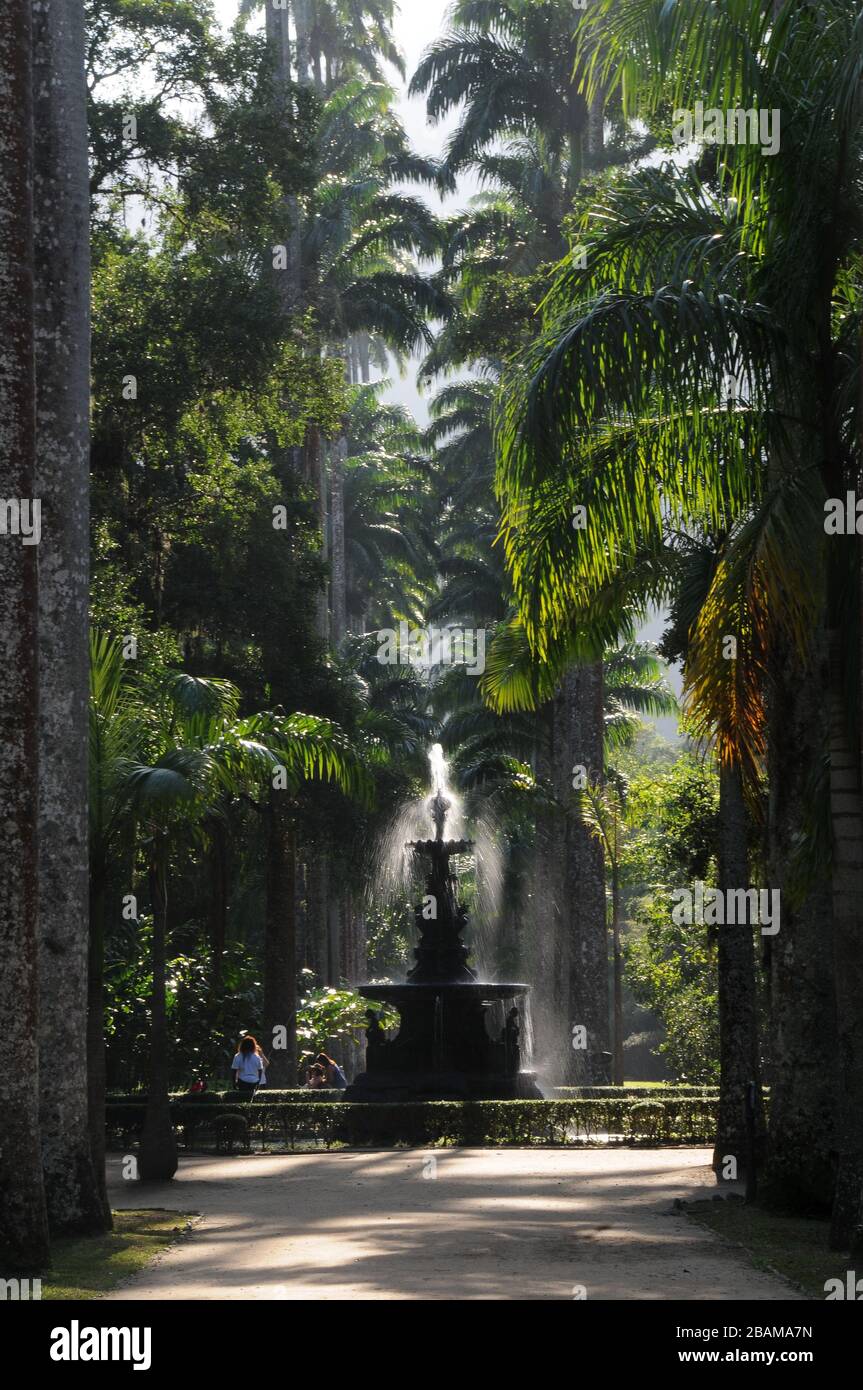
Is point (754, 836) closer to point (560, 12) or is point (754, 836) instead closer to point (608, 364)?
point (608, 364)

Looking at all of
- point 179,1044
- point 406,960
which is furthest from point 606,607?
point 406,960

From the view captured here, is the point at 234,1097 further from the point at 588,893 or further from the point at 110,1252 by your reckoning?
the point at 110,1252

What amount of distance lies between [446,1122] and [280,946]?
10.5m

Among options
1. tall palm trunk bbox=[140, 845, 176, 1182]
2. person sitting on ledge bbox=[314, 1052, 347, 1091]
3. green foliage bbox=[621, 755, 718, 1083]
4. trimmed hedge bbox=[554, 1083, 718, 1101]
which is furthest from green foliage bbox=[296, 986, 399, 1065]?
tall palm trunk bbox=[140, 845, 176, 1182]

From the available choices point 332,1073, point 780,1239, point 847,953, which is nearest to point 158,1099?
point 780,1239

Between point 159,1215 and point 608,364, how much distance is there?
775 cm

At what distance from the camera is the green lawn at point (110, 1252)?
402 inches

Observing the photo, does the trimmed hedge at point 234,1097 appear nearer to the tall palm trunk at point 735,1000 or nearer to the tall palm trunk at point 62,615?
the tall palm trunk at point 735,1000

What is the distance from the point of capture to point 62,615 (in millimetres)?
13523

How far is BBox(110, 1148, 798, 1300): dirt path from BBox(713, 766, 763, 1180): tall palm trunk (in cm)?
61

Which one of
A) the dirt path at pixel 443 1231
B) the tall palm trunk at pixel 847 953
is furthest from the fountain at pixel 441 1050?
the tall palm trunk at pixel 847 953

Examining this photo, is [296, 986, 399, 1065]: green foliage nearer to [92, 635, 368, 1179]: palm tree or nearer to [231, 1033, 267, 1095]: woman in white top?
[231, 1033, 267, 1095]: woman in white top

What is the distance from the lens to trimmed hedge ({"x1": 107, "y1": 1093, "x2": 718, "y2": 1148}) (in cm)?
2180
